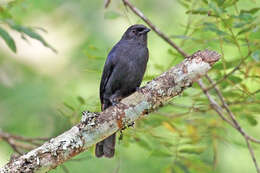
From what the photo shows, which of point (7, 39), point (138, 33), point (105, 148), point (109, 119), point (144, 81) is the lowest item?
point (105, 148)

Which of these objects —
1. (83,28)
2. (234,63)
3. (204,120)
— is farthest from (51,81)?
(234,63)

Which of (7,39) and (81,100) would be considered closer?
(7,39)

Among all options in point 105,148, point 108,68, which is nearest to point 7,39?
point 108,68

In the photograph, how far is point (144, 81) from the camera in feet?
16.3

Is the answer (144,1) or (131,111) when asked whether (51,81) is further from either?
(131,111)

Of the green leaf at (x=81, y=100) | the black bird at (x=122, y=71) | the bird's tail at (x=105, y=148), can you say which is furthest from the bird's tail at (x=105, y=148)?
the green leaf at (x=81, y=100)

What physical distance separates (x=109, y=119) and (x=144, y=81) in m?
1.61

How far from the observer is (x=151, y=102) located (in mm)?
3504

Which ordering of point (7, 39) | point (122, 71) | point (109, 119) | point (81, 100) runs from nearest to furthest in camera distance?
1. point (109, 119)
2. point (7, 39)
3. point (81, 100)
4. point (122, 71)

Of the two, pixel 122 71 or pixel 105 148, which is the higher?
pixel 122 71

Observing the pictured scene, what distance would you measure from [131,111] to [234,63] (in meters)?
1.35

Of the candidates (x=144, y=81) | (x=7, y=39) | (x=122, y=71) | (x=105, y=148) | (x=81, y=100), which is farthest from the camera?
(x=122, y=71)

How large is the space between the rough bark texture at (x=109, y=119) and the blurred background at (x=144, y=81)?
0.49 meters

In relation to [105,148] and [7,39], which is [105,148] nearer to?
[105,148]
